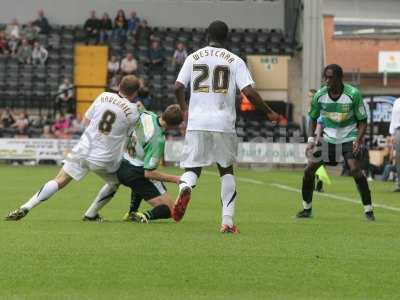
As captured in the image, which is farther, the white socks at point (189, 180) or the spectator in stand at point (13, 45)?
the spectator in stand at point (13, 45)

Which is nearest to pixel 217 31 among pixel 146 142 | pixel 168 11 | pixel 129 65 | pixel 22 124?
pixel 146 142

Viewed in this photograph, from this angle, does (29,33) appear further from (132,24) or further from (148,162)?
(148,162)

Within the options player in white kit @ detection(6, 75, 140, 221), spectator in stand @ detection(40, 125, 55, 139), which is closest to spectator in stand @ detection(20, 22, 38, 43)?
spectator in stand @ detection(40, 125, 55, 139)

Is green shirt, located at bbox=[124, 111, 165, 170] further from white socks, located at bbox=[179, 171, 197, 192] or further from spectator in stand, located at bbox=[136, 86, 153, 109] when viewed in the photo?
spectator in stand, located at bbox=[136, 86, 153, 109]

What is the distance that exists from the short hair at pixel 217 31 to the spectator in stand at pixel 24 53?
2919cm

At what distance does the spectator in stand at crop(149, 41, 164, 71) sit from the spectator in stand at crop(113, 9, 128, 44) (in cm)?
148

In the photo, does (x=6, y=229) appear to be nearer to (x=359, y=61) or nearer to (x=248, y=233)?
(x=248, y=233)

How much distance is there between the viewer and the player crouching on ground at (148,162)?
13.2m

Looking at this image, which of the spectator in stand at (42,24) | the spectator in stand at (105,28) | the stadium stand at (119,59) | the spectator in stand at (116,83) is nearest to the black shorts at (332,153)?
the spectator in stand at (116,83)

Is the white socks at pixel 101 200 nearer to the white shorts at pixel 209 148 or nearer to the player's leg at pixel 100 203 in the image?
the player's leg at pixel 100 203

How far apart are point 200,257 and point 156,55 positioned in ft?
103

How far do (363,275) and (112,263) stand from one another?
1.86 meters

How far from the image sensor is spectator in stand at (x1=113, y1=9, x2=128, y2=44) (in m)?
Result: 41.5

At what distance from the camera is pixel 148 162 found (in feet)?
43.3
